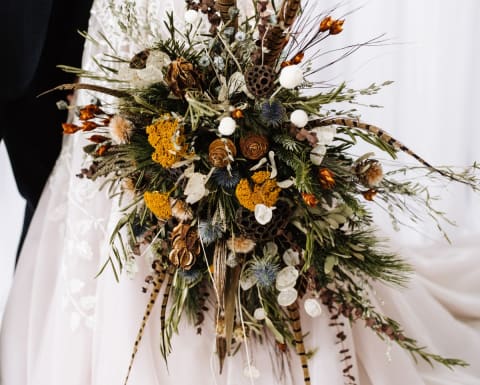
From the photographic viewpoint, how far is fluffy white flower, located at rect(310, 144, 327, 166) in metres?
0.77

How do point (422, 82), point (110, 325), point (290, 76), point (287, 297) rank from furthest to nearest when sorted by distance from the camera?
point (422, 82)
point (110, 325)
point (287, 297)
point (290, 76)

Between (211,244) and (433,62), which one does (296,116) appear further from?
(433,62)

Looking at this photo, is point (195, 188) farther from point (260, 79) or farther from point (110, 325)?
point (110, 325)

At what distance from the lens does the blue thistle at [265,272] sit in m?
0.81

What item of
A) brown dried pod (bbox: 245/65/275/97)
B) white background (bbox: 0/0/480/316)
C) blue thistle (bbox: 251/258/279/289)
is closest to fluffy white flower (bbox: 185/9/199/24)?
brown dried pod (bbox: 245/65/275/97)

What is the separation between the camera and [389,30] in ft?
5.84

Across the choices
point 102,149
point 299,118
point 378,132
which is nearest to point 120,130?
point 102,149

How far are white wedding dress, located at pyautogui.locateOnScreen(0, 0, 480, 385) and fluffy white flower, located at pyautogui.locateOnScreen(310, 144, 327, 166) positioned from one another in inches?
12.6

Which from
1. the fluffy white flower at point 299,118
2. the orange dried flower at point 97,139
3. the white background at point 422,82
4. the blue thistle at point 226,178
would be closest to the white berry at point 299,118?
the fluffy white flower at point 299,118

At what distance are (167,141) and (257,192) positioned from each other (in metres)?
0.15

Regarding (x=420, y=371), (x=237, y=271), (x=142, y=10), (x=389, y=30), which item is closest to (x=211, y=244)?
(x=237, y=271)

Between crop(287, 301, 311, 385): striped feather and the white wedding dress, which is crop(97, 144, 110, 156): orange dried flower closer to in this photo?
the white wedding dress

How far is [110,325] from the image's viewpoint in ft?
3.14

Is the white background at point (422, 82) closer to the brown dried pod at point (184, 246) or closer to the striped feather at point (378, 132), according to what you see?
the striped feather at point (378, 132)
